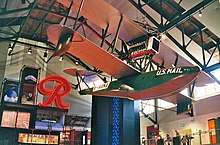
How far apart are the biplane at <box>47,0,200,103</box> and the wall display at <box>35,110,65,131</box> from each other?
7502 mm

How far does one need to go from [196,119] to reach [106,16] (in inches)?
385

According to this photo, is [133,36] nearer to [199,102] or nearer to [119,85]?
[119,85]

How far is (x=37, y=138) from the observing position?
14336 millimetres

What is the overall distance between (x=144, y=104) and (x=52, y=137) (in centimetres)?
706

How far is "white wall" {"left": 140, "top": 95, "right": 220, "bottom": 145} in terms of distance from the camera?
13.9 metres

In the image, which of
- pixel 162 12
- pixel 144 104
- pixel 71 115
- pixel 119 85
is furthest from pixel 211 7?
pixel 71 115

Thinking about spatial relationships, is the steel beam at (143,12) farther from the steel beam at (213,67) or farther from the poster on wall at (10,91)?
the poster on wall at (10,91)

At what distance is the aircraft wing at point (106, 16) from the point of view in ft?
23.8

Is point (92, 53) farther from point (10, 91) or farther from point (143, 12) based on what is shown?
point (10, 91)

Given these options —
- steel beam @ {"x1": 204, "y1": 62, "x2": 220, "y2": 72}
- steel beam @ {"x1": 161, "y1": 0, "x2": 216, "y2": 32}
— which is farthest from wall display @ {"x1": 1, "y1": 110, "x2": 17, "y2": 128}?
steel beam @ {"x1": 204, "y1": 62, "x2": 220, "y2": 72}

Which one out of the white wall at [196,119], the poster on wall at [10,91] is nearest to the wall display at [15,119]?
the poster on wall at [10,91]

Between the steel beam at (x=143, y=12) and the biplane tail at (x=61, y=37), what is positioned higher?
the steel beam at (x=143, y=12)

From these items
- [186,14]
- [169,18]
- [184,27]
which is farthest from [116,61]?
[184,27]

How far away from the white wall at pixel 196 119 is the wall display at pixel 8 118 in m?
8.78
